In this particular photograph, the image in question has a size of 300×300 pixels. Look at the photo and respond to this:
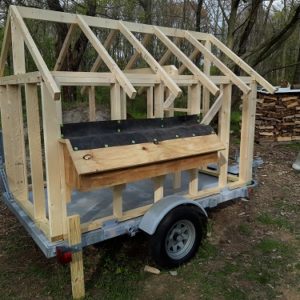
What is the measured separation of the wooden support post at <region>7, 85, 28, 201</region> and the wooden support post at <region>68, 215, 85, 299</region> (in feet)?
5.17

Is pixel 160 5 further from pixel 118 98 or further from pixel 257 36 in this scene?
pixel 118 98

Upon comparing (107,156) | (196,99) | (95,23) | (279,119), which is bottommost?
(279,119)

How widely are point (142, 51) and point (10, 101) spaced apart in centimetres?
174

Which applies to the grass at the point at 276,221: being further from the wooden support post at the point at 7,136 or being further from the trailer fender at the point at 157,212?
the wooden support post at the point at 7,136

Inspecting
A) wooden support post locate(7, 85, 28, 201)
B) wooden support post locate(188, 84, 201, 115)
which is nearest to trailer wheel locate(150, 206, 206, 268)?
wooden support post locate(188, 84, 201, 115)

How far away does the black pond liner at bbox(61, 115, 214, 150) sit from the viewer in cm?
308

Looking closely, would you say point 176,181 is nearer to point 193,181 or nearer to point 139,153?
point 193,181

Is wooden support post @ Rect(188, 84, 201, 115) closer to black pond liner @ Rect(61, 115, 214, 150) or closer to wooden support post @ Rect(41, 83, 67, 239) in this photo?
black pond liner @ Rect(61, 115, 214, 150)

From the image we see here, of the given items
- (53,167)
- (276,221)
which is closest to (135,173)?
(53,167)

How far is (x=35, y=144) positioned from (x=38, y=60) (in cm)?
92

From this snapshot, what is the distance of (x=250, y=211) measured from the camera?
550 cm

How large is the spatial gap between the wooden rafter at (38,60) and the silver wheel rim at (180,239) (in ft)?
6.29

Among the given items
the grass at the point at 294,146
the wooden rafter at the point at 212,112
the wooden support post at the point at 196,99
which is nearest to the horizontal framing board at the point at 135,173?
the wooden rafter at the point at 212,112

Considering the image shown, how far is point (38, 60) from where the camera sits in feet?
10.2
